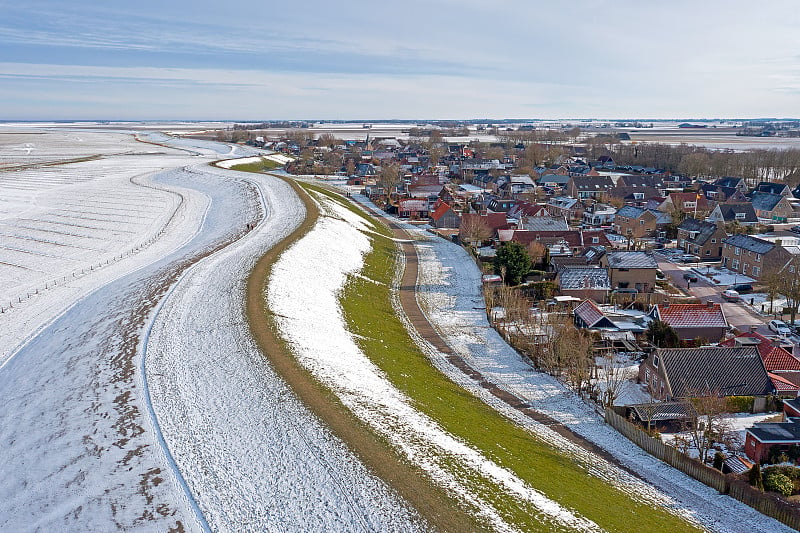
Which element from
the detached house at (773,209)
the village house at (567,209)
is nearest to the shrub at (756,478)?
the village house at (567,209)

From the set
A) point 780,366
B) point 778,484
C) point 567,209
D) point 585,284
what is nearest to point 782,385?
point 780,366

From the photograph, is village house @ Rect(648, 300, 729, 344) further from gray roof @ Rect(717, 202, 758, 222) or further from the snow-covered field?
gray roof @ Rect(717, 202, 758, 222)

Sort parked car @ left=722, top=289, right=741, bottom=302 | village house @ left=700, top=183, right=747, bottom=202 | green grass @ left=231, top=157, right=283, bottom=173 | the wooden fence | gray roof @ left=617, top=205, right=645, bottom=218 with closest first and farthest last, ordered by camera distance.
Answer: the wooden fence < parked car @ left=722, top=289, right=741, bottom=302 < gray roof @ left=617, top=205, right=645, bottom=218 < village house @ left=700, top=183, right=747, bottom=202 < green grass @ left=231, top=157, right=283, bottom=173

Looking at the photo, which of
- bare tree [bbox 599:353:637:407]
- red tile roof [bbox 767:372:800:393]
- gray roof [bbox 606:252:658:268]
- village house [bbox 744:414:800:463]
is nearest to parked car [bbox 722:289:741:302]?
gray roof [bbox 606:252:658:268]

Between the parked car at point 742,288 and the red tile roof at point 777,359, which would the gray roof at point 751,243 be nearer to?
the parked car at point 742,288

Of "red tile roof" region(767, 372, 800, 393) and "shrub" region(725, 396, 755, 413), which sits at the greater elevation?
"red tile roof" region(767, 372, 800, 393)

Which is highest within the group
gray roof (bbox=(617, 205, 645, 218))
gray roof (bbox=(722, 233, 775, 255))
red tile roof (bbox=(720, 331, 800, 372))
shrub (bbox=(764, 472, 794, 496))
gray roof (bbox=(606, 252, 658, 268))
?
gray roof (bbox=(617, 205, 645, 218))

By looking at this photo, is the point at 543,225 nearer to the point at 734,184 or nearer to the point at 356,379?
the point at 356,379
